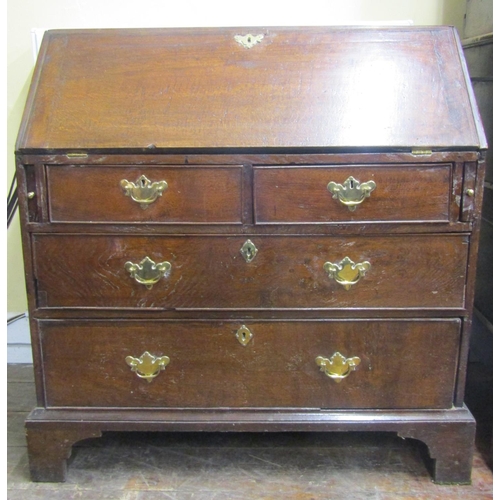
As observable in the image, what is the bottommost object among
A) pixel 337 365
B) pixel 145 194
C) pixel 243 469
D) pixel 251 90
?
pixel 243 469

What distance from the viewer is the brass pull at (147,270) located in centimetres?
138

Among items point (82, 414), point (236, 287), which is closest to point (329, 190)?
point (236, 287)

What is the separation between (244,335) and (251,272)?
175 mm

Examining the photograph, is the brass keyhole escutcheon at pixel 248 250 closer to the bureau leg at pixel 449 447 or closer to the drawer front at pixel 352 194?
the drawer front at pixel 352 194

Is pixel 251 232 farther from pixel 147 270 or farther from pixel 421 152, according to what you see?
pixel 421 152

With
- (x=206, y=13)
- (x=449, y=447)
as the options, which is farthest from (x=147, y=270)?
(x=206, y=13)

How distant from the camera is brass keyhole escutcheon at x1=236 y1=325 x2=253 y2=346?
1.43 metres

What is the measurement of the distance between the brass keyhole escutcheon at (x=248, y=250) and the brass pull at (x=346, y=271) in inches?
7.1

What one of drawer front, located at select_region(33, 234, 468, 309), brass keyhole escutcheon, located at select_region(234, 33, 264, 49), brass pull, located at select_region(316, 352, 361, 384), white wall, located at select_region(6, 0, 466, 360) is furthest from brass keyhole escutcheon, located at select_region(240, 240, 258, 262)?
white wall, located at select_region(6, 0, 466, 360)

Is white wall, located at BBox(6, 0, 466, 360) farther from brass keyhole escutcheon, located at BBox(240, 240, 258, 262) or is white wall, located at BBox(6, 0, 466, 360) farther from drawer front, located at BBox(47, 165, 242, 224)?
brass keyhole escutcheon, located at BBox(240, 240, 258, 262)

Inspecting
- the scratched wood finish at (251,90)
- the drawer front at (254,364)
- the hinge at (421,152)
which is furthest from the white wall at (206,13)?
the drawer front at (254,364)

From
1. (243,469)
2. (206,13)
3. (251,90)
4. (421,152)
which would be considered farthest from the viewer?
(206,13)

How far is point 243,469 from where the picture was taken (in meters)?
1.57

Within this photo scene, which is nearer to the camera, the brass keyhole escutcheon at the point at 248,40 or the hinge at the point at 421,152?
the hinge at the point at 421,152
